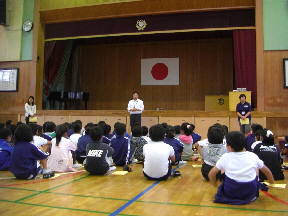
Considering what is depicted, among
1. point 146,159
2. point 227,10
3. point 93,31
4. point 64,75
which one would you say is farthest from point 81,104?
point 146,159

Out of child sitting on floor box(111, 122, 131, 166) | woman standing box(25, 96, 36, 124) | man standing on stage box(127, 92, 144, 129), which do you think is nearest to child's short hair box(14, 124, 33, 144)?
child sitting on floor box(111, 122, 131, 166)

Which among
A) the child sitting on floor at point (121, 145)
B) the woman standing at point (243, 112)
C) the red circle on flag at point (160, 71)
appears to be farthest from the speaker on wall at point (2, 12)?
the woman standing at point (243, 112)

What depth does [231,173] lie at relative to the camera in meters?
3.18

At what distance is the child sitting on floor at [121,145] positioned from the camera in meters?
5.38

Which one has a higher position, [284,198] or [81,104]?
[81,104]

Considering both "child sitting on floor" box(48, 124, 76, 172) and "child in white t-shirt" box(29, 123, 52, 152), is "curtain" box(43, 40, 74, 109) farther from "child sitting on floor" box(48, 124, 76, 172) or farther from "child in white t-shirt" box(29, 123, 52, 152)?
"child sitting on floor" box(48, 124, 76, 172)

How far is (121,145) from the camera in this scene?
5434 mm

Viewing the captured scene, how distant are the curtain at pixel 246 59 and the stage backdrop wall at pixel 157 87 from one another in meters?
3.21

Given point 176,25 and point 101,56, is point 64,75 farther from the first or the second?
point 176,25

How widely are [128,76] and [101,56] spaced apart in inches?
63.8

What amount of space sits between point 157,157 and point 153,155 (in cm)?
6

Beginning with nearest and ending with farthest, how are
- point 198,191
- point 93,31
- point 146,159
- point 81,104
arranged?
point 198,191 < point 146,159 < point 93,31 < point 81,104

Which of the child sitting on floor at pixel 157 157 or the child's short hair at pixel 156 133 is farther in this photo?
the child's short hair at pixel 156 133

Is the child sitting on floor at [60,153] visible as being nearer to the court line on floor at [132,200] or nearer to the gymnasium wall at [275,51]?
the court line on floor at [132,200]
